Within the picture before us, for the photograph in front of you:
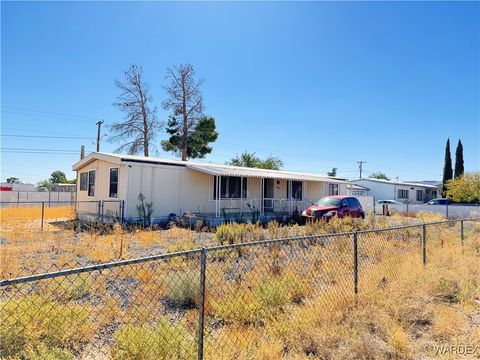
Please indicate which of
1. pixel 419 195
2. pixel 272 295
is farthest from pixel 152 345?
pixel 419 195

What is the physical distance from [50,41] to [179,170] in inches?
317

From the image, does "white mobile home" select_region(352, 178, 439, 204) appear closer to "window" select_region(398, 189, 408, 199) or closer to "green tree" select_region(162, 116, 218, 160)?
"window" select_region(398, 189, 408, 199)

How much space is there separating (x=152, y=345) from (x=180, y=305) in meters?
1.79

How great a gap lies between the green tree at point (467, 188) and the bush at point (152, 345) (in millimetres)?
34885

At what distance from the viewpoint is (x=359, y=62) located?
15305 millimetres

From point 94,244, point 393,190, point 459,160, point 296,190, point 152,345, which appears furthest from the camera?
point 393,190

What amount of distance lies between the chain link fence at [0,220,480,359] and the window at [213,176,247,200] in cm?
1148

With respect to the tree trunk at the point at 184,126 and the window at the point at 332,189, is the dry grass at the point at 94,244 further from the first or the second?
the tree trunk at the point at 184,126

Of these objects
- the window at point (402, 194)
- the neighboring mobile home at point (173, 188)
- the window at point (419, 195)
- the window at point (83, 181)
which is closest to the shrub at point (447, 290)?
the neighboring mobile home at point (173, 188)

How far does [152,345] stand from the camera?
129 inches

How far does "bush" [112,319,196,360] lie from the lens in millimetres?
3188

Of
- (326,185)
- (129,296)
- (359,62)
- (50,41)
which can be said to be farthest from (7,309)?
(326,185)

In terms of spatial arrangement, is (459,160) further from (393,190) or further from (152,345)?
(152,345)

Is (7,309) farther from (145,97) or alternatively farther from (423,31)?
(145,97)
